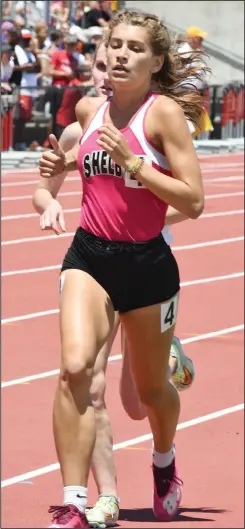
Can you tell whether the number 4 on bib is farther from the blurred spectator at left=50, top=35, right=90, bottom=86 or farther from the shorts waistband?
the blurred spectator at left=50, top=35, right=90, bottom=86

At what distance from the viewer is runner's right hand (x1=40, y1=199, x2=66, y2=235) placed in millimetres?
5582

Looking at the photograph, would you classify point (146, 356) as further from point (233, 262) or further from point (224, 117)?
point (224, 117)

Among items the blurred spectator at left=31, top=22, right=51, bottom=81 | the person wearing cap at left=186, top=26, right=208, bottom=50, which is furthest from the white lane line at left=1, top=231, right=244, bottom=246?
the blurred spectator at left=31, top=22, right=51, bottom=81

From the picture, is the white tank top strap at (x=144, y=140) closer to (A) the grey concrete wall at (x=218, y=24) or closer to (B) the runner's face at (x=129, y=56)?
(B) the runner's face at (x=129, y=56)

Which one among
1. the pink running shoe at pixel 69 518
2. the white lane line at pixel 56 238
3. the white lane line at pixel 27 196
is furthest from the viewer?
the white lane line at pixel 27 196

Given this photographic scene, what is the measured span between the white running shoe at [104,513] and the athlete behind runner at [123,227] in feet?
1.86

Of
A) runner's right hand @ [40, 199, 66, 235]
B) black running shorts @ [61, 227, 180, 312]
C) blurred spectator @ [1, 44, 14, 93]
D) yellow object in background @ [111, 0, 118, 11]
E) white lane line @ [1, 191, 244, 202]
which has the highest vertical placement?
runner's right hand @ [40, 199, 66, 235]

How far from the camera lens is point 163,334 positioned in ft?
18.7

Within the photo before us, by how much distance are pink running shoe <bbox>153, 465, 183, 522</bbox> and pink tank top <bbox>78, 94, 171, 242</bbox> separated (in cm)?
133

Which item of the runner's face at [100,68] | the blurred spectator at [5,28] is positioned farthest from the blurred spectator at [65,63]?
the runner's face at [100,68]

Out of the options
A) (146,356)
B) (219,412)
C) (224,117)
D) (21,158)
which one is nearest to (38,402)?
(219,412)

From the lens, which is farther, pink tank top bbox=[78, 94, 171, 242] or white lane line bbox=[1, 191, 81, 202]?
white lane line bbox=[1, 191, 81, 202]

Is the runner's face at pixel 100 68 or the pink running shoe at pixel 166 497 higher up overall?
the runner's face at pixel 100 68

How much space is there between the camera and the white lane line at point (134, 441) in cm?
820
